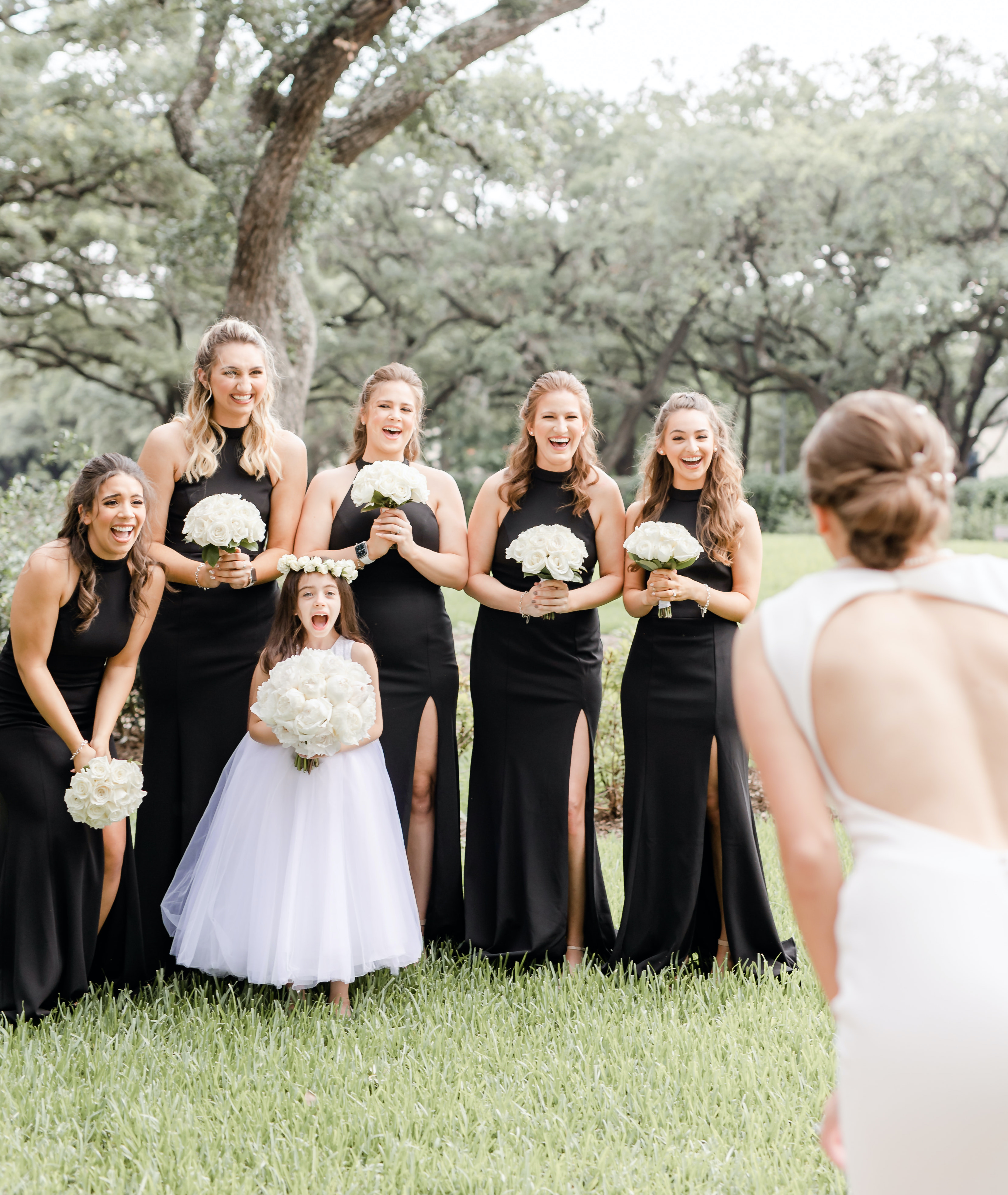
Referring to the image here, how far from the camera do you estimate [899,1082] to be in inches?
Answer: 74.5

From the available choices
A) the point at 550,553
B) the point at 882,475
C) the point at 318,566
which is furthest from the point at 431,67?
the point at 882,475

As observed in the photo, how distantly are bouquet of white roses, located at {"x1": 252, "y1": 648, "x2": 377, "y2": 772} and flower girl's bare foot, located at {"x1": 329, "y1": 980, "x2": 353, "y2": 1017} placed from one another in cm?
99

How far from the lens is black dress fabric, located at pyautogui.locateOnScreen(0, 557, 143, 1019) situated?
4.60 meters

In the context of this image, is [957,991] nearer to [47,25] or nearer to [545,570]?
[545,570]

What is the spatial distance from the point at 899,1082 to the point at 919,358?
3267cm

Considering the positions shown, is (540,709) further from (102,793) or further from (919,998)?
(919,998)

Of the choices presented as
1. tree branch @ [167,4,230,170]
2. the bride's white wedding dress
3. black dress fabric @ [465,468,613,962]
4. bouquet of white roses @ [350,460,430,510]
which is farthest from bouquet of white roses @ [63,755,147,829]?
tree branch @ [167,4,230,170]

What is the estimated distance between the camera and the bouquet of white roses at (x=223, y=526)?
468 cm

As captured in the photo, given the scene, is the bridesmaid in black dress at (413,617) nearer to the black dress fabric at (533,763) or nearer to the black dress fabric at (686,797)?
the black dress fabric at (533,763)

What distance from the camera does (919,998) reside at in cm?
188

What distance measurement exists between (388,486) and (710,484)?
1597mm

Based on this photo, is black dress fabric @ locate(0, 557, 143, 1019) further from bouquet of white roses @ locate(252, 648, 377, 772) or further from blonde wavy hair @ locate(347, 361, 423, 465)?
blonde wavy hair @ locate(347, 361, 423, 465)

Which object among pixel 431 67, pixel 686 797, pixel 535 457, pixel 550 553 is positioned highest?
pixel 431 67

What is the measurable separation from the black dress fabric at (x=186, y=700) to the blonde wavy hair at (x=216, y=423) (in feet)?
0.26
